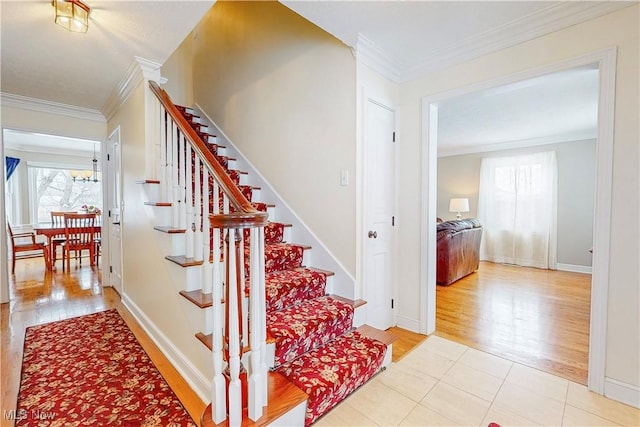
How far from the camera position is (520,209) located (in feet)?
17.9

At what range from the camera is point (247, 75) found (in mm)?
3256

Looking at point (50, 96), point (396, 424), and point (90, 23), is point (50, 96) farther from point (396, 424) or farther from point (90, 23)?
point (396, 424)

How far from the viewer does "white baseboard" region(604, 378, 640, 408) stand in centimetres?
156

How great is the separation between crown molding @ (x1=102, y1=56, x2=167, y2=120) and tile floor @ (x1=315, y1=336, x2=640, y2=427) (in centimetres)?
292

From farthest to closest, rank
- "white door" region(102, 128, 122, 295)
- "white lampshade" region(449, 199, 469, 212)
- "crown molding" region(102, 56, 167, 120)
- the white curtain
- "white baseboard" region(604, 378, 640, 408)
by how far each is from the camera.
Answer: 1. "white lampshade" region(449, 199, 469, 212)
2. the white curtain
3. "white door" region(102, 128, 122, 295)
4. "crown molding" region(102, 56, 167, 120)
5. "white baseboard" region(604, 378, 640, 408)

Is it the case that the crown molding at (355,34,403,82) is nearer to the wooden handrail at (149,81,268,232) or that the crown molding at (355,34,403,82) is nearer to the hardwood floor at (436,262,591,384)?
the wooden handrail at (149,81,268,232)

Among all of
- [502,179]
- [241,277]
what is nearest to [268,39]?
[241,277]

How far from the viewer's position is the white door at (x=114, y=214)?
3.28m

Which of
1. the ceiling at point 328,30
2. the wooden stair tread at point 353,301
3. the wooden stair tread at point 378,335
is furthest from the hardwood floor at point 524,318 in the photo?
the ceiling at point 328,30

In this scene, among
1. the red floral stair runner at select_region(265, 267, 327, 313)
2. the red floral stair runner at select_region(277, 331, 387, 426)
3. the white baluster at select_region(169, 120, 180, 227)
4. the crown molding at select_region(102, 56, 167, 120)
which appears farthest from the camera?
the crown molding at select_region(102, 56, 167, 120)

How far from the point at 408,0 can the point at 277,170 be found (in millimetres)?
1752

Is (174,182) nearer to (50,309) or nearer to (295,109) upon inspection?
(295,109)

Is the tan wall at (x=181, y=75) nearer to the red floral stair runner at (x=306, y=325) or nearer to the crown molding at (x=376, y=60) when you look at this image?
the crown molding at (x=376, y=60)

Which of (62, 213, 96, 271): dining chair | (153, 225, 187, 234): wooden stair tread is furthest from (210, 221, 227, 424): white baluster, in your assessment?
(62, 213, 96, 271): dining chair
